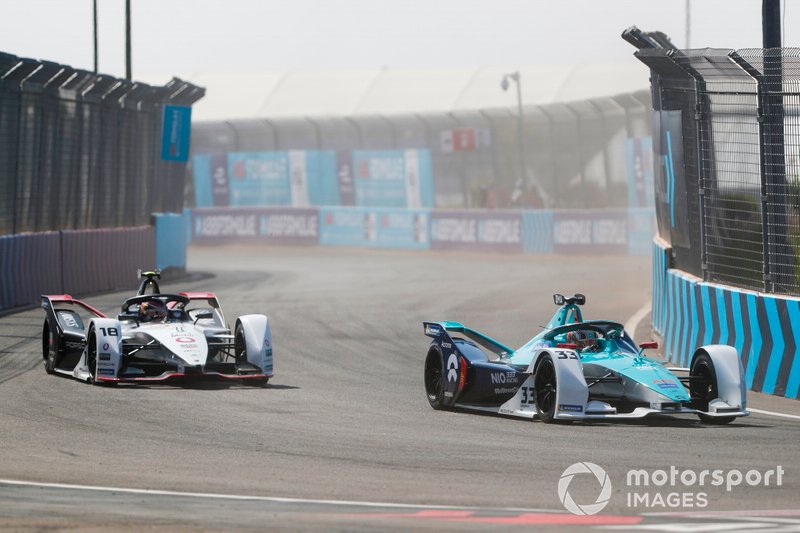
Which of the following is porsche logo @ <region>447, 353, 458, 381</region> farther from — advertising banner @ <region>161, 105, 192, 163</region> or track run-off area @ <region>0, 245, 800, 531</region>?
advertising banner @ <region>161, 105, 192, 163</region>

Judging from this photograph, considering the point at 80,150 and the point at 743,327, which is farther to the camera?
the point at 80,150

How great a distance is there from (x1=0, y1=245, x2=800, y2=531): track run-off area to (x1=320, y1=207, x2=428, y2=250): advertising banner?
28.7 metres

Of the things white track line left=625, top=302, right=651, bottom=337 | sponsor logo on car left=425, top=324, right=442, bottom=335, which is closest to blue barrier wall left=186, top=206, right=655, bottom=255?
white track line left=625, top=302, right=651, bottom=337

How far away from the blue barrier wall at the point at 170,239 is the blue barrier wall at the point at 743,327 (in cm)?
1858

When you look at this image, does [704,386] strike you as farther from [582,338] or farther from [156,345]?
[156,345]

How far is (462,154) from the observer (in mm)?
52625

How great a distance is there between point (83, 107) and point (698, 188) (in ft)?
56.5

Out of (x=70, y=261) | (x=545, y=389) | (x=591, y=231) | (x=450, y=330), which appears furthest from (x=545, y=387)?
(x=591, y=231)

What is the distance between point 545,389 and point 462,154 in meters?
41.4

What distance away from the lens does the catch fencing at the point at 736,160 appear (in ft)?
44.4

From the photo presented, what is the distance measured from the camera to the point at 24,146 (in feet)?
85.8

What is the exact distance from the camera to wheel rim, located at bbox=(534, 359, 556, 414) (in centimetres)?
1138

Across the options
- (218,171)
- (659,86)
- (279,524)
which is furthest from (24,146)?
(218,171)

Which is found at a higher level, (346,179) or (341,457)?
(346,179)
